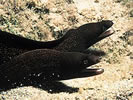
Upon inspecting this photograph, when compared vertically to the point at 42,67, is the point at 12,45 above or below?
above

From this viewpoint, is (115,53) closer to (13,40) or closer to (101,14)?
(101,14)

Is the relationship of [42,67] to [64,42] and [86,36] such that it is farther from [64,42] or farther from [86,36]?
[86,36]

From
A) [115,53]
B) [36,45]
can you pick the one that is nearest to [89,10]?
[115,53]

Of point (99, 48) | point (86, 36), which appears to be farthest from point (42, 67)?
point (99, 48)

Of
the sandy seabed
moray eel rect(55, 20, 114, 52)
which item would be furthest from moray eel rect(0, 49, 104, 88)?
moray eel rect(55, 20, 114, 52)

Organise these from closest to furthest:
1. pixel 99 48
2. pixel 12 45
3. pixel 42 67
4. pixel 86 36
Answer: pixel 42 67 < pixel 12 45 < pixel 86 36 < pixel 99 48

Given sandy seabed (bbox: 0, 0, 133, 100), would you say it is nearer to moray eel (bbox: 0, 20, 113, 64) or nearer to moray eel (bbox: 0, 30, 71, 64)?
moray eel (bbox: 0, 20, 113, 64)
